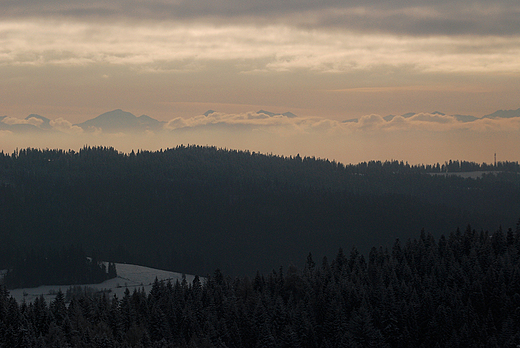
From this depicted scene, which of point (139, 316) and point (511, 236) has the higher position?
point (511, 236)

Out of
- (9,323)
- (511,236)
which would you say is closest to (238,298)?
(9,323)

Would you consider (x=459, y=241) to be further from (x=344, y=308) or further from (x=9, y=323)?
(x=9, y=323)

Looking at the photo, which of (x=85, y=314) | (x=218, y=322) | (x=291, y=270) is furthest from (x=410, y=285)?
(x=85, y=314)

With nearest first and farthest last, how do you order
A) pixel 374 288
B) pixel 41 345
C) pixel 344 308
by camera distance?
1. pixel 41 345
2. pixel 344 308
3. pixel 374 288

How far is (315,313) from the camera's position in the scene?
472 feet

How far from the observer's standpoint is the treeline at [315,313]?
121 meters

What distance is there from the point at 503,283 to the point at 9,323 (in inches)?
3666

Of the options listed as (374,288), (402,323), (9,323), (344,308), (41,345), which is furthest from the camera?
(374,288)

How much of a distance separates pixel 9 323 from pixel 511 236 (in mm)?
123217

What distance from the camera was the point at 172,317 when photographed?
139375 millimetres

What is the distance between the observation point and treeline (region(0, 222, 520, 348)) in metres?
121

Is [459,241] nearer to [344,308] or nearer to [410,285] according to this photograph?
[410,285]

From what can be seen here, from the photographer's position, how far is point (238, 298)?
158000 mm

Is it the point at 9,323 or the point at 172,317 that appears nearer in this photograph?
the point at 9,323
